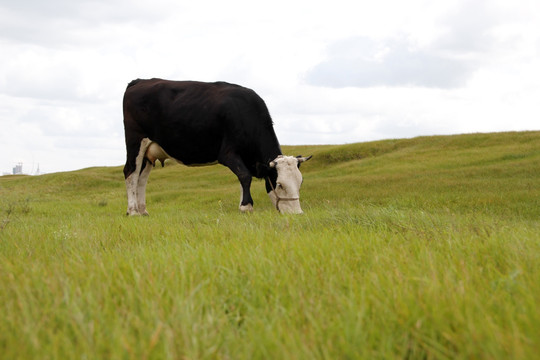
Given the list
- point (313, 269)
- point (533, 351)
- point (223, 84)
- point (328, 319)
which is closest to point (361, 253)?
point (313, 269)

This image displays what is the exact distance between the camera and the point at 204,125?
1176 cm

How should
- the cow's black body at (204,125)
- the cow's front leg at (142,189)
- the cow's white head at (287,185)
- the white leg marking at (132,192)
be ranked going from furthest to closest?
1. the cow's front leg at (142,189)
2. the white leg marking at (132,192)
3. the cow's black body at (204,125)
4. the cow's white head at (287,185)

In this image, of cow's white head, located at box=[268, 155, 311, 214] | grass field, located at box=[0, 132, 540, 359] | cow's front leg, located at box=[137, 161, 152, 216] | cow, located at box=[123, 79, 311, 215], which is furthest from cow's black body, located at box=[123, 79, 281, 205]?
grass field, located at box=[0, 132, 540, 359]

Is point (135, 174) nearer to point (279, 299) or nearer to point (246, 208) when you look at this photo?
point (246, 208)

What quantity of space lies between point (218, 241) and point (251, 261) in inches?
64.7

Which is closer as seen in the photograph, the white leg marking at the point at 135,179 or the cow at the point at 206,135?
the cow at the point at 206,135

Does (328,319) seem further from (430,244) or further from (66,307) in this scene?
(430,244)

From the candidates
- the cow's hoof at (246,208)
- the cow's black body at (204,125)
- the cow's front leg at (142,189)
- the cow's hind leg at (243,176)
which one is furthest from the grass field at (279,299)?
the cow's front leg at (142,189)

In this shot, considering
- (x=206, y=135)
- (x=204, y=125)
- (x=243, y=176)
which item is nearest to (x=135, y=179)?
(x=206, y=135)

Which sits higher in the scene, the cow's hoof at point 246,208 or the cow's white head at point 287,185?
the cow's white head at point 287,185

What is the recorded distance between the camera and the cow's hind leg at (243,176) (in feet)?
36.6

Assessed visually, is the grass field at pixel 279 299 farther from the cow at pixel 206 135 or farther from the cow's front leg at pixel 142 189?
the cow's front leg at pixel 142 189

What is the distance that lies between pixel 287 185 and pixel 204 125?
292cm

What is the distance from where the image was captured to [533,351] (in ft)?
6.05
